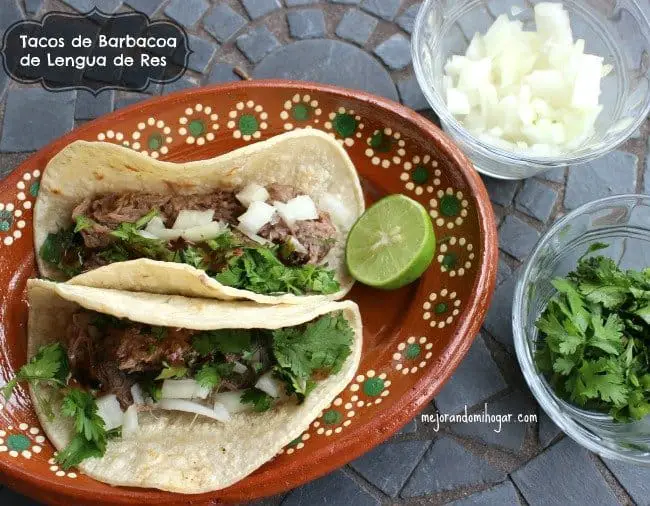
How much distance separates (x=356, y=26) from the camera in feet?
10.1

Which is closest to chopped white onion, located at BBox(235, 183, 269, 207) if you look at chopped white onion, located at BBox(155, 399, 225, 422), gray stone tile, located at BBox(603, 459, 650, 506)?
chopped white onion, located at BBox(155, 399, 225, 422)

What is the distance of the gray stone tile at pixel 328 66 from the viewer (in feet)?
9.89

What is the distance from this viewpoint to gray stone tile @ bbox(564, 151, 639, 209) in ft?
9.50

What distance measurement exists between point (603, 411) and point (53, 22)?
2.69m

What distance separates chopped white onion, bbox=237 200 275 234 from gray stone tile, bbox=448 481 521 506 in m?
1.20

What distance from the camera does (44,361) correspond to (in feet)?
8.07

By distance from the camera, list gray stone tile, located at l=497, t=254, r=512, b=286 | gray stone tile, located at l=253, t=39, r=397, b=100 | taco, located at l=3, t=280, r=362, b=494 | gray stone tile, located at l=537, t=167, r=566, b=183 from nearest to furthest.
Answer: taco, located at l=3, t=280, r=362, b=494
gray stone tile, located at l=497, t=254, r=512, b=286
gray stone tile, located at l=537, t=167, r=566, b=183
gray stone tile, located at l=253, t=39, r=397, b=100

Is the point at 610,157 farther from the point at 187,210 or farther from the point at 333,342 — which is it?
the point at 187,210

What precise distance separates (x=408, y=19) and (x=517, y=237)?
1.04 m

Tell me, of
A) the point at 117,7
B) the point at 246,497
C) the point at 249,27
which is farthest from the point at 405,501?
the point at 117,7

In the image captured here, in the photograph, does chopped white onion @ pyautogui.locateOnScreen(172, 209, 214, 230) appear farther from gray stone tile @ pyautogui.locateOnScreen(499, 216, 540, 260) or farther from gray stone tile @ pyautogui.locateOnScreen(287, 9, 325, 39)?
gray stone tile @ pyautogui.locateOnScreen(499, 216, 540, 260)

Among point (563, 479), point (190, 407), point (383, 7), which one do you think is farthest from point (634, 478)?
point (383, 7)

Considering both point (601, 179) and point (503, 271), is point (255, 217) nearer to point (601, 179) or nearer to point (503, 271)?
point (503, 271)

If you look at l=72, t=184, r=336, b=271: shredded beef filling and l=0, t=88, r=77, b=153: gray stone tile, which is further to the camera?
l=0, t=88, r=77, b=153: gray stone tile
